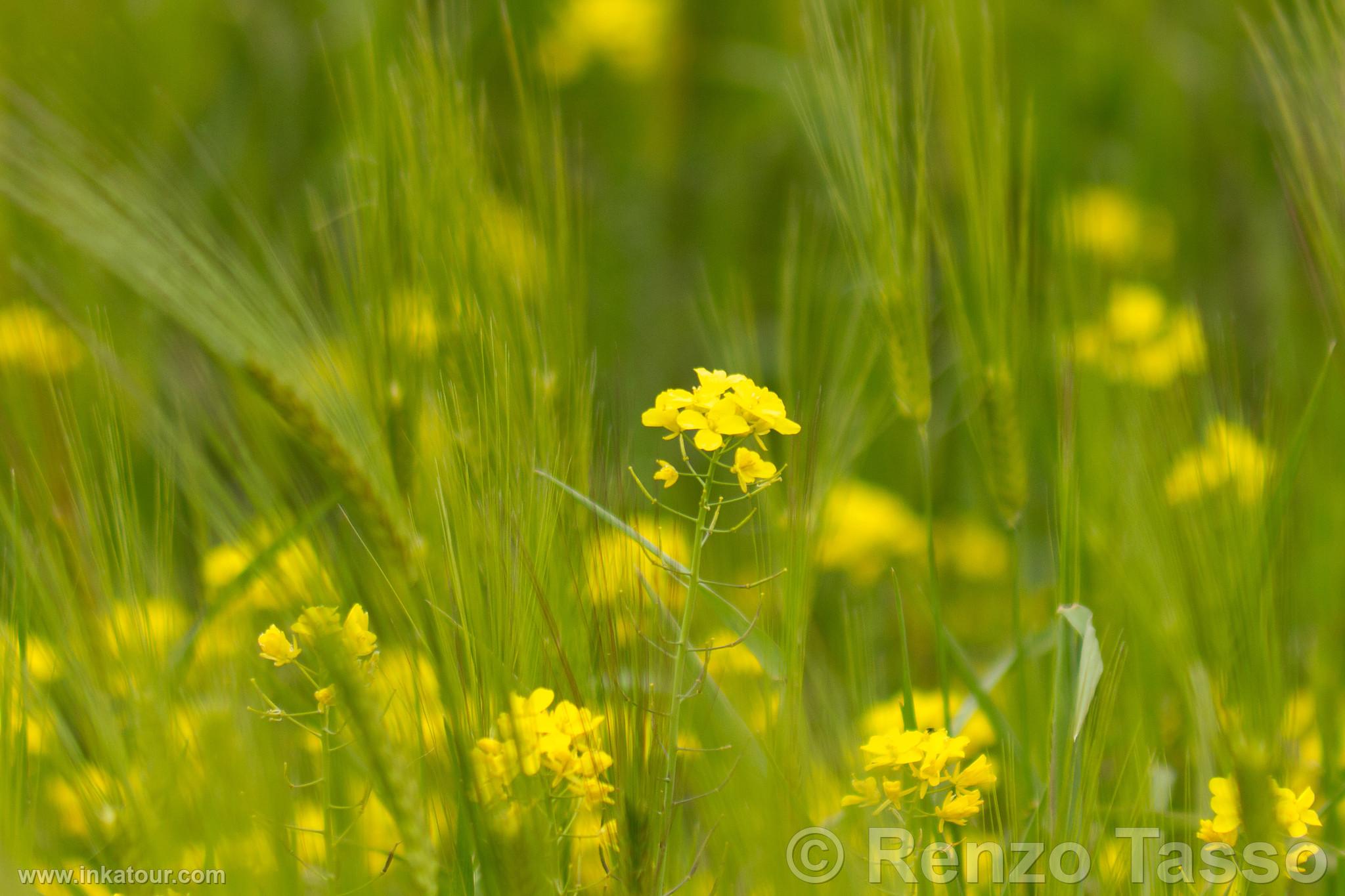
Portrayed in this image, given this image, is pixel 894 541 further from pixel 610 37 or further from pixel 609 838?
pixel 610 37

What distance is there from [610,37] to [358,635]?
4.48ft

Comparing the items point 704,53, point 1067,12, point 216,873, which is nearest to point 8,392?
point 216,873

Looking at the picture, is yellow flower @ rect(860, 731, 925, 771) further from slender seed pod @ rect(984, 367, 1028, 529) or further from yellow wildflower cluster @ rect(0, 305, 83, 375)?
yellow wildflower cluster @ rect(0, 305, 83, 375)

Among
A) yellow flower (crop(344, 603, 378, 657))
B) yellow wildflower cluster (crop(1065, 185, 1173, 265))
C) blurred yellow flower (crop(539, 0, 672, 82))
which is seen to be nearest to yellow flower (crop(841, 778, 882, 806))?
yellow flower (crop(344, 603, 378, 657))

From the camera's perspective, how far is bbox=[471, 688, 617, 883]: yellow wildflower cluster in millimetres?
386

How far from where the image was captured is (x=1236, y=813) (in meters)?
0.46

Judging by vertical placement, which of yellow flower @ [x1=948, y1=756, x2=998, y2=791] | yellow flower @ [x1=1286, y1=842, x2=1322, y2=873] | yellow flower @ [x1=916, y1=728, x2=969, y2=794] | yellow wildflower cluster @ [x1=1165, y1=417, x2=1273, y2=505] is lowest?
yellow flower @ [x1=1286, y1=842, x2=1322, y2=873]

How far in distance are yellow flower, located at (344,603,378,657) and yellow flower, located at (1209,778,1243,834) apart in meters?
0.35

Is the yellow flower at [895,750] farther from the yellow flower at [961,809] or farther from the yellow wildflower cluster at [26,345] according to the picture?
the yellow wildflower cluster at [26,345]

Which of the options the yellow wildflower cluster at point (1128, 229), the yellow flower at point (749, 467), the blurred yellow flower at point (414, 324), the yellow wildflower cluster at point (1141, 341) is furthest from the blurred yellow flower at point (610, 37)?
the yellow flower at point (749, 467)

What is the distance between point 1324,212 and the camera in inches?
24.1

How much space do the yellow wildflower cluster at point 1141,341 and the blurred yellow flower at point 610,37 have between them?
0.79m

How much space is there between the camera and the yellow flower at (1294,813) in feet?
1.49

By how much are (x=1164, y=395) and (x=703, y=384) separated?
436mm
